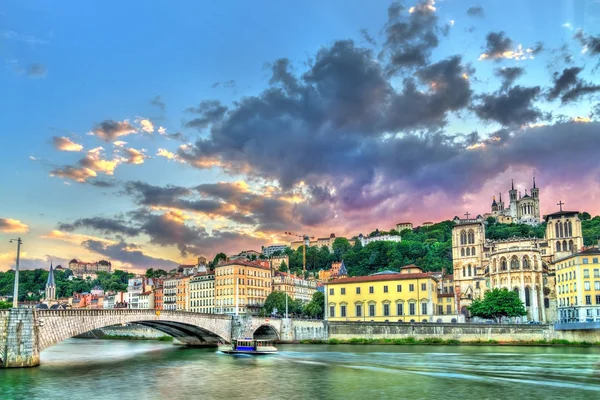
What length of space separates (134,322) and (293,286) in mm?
84978

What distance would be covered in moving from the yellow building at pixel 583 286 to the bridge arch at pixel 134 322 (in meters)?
49.0

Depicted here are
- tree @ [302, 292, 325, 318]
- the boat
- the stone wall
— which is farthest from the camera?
tree @ [302, 292, 325, 318]

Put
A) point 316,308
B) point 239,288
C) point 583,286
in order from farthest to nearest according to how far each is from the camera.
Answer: point 239,288 < point 316,308 < point 583,286

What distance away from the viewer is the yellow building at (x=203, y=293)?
394 feet

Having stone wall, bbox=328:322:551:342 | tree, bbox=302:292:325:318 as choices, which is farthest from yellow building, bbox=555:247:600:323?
tree, bbox=302:292:325:318

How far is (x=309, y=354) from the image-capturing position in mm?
57219

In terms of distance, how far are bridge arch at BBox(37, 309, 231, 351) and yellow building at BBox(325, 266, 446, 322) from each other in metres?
28.3

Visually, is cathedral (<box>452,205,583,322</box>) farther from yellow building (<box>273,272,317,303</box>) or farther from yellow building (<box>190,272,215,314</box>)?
yellow building (<box>190,272,215,314</box>)

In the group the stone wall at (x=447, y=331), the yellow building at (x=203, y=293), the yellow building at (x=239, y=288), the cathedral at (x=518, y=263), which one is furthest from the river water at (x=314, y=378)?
the yellow building at (x=203, y=293)

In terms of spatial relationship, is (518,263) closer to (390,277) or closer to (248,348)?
(390,277)

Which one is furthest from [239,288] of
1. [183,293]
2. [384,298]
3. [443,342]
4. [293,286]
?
[443,342]

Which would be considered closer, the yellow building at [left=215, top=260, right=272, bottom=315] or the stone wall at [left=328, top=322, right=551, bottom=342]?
the stone wall at [left=328, top=322, right=551, bottom=342]

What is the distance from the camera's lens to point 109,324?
49188 millimetres

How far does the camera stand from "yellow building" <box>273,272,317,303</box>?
425ft
